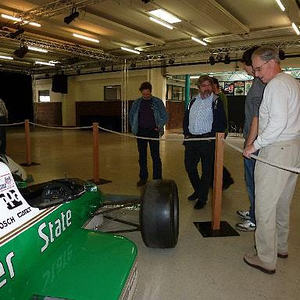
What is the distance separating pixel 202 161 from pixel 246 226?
0.94 m

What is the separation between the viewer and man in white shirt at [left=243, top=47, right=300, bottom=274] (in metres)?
1.99

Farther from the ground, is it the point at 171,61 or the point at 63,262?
the point at 171,61

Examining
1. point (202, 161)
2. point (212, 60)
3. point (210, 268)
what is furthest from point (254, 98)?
point (212, 60)

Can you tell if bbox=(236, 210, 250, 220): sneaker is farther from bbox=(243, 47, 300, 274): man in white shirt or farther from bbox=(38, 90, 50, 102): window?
bbox=(38, 90, 50, 102): window

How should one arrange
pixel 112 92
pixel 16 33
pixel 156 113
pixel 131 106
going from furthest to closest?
pixel 112 92, pixel 16 33, pixel 131 106, pixel 156 113

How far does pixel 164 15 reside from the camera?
9062 millimetres

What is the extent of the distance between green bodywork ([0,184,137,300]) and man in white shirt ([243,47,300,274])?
1008 millimetres

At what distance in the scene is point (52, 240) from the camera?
1.64m

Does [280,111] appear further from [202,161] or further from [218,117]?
[202,161]

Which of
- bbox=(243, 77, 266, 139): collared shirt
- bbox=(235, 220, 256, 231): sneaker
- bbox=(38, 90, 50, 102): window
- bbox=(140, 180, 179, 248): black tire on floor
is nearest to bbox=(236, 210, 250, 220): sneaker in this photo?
bbox=(235, 220, 256, 231): sneaker

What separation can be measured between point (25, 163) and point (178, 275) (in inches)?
209

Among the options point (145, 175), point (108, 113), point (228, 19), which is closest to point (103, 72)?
point (108, 113)

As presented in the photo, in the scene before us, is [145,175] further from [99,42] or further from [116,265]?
[99,42]

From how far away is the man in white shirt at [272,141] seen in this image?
1987 mm
